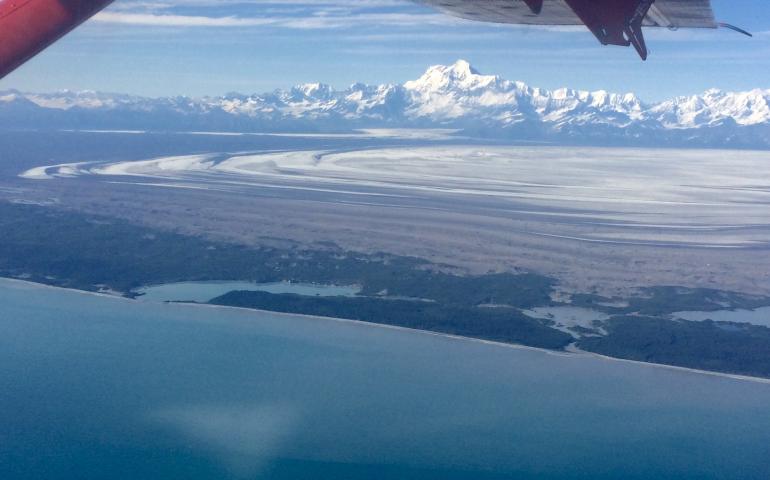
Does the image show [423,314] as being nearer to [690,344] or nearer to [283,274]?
[283,274]

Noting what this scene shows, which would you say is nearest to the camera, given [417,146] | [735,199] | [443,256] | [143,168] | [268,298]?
[268,298]

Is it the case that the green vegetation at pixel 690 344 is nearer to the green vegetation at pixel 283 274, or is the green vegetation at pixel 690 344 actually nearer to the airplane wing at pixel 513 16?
the green vegetation at pixel 283 274

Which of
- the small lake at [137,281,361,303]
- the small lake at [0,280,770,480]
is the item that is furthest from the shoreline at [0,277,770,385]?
the small lake at [137,281,361,303]

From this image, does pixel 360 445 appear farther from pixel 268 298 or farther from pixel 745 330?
pixel 745 330

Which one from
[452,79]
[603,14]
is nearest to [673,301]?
[603,14]

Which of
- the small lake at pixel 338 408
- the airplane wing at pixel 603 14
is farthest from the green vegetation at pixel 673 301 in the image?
the airplane wing at pixel 603 14

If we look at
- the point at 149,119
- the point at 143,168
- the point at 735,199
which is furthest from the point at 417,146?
the point at 149,119
